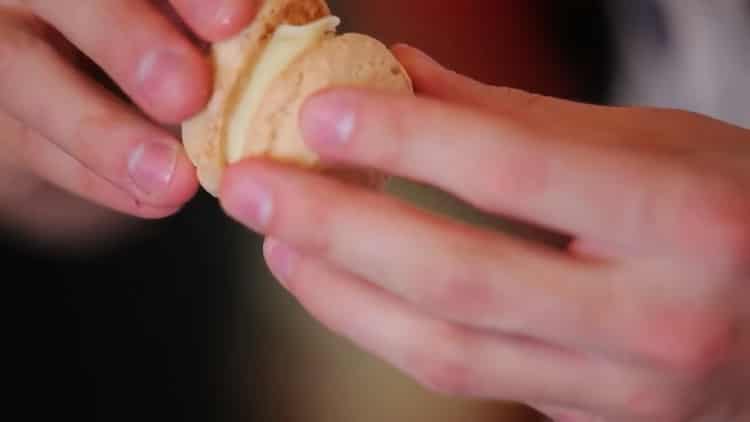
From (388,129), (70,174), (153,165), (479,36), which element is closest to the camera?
(388,129)

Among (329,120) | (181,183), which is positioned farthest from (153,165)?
(329,120)

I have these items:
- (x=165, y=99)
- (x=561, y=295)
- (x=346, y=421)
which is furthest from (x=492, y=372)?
(x=346, y=421)

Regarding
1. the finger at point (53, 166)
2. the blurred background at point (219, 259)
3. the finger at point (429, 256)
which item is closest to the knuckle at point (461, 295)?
the finger at point (429, 256)

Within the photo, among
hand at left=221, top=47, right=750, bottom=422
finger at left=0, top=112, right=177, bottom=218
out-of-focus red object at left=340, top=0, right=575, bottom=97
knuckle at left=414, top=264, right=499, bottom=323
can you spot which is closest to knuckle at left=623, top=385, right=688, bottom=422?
hand at left=221, top=47, right=750, bottom=422

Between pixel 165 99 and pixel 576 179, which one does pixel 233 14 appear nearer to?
pixel 165 99

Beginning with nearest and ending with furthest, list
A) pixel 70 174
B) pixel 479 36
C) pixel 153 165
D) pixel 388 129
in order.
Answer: pixel 388 129
pixel 153 165
pixel 70 174
pixel 479 36

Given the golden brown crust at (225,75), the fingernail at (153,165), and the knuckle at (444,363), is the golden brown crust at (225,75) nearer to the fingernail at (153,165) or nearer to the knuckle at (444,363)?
the fingernail at (153,165)

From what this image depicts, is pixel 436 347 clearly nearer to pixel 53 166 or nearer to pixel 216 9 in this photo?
pixel 216 9
